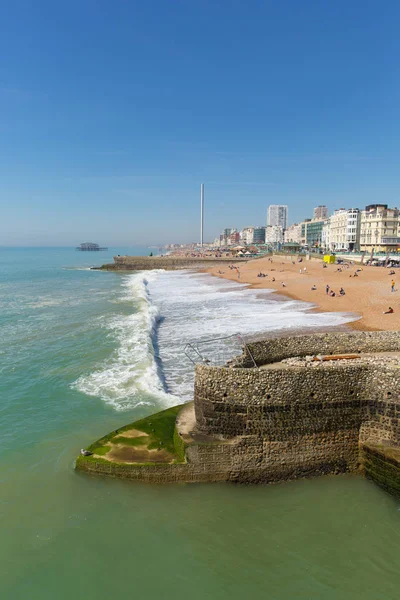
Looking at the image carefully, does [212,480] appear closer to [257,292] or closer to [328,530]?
[328,530]

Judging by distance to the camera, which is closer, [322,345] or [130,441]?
[130,441]

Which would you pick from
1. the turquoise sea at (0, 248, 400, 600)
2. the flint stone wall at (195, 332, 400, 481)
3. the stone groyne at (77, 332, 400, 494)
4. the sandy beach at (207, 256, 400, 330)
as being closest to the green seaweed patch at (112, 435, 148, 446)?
the stone groyne at (77, 332, 400, 494)

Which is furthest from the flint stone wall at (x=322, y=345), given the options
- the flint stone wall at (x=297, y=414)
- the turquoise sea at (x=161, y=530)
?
the turquoise sea at (x=161, y=530)

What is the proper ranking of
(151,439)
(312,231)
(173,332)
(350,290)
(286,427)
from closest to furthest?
(286,427), (151,439), (173,332), (350,290), (312,231)

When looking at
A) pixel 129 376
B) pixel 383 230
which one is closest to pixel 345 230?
pixel 383 230

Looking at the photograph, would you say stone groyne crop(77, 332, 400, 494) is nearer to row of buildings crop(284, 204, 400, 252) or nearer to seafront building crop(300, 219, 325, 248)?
row of buildings crop(284, 204, 400, 252)

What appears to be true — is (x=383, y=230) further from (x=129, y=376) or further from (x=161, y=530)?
(x=161, y=530)

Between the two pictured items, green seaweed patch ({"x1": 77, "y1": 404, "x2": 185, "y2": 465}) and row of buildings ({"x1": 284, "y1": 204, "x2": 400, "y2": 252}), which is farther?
row of buildings ({"x1": 284, "y1": 204, "x2": 400, "y2": 252})
